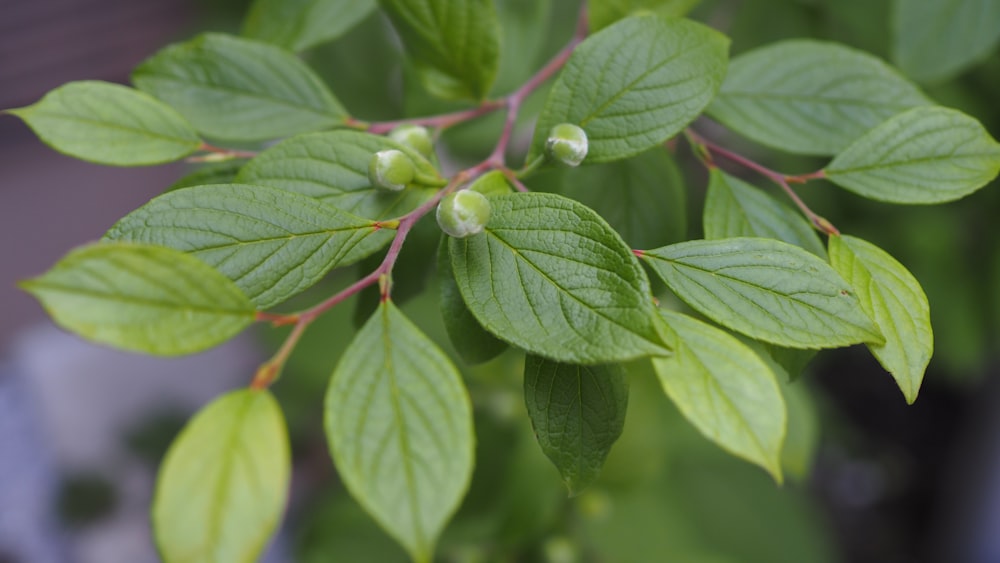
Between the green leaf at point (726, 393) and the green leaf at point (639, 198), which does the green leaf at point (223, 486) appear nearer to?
the green leaf at point (726, 393)

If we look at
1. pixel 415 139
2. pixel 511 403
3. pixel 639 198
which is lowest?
pixel 511 403

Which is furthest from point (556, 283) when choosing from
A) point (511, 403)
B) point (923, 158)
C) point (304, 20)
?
point (511, 403)

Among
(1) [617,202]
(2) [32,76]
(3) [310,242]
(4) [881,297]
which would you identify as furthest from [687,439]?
(2) [32,76]

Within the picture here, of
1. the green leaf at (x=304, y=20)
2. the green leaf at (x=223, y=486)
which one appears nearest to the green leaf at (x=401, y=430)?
the green leaf at (x=223, y=486)

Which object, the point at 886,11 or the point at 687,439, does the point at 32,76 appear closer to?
the point at 687,439

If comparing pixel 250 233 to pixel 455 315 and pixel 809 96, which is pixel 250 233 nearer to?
pixel 455 315

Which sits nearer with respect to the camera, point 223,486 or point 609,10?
point 223,486
